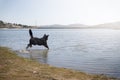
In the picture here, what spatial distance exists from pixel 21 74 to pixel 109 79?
5.06 metres

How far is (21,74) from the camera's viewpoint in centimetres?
1292

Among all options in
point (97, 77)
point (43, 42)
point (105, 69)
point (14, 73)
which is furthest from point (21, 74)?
point (43, 42)

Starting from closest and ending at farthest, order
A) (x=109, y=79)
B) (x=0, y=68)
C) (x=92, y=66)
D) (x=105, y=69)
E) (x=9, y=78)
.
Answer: (x=9, y=78) → (x=109, y=79) → (x=0, y=68) → (x=105, y=69) → (x=92, y=66)

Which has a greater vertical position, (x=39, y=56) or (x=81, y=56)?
(x=81, y=56)

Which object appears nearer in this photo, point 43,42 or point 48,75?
point 48,75

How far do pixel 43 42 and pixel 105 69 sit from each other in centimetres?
1851

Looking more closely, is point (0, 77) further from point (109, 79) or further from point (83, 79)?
point (109, 79)

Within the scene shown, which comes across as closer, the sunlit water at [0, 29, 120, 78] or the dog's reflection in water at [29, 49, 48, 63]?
the sunlit water at [0, 29, 120, 78]

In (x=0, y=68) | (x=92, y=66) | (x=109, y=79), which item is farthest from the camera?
(x=92, y=66)

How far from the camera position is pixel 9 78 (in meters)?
12.0

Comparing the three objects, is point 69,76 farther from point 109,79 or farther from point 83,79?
point 109,79

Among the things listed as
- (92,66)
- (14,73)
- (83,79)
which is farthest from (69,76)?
(92,66)

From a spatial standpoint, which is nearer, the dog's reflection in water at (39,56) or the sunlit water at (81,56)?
the sunlit water at (81,56)

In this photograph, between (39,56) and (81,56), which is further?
(39,56)
